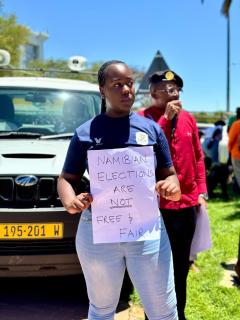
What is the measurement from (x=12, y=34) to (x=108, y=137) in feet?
85.2

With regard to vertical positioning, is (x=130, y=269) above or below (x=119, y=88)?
below

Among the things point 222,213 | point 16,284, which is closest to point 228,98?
point 222,213

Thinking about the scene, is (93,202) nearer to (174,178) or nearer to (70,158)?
(70,158)

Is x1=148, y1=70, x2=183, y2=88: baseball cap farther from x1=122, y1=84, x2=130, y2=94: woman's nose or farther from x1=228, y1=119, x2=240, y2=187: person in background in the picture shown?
x1=228, y1=119, x2=240, y2=187: person in background

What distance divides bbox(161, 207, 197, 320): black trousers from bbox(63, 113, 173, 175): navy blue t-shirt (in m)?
0.86

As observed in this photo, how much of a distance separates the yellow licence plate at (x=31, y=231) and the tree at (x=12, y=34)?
23318 mm

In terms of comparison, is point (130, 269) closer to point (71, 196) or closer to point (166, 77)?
point (71, 196)

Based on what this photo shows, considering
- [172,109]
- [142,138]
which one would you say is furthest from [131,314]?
[142,138]

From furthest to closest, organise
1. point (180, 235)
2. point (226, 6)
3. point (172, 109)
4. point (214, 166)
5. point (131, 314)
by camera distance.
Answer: point (226, 6)
point (214, 166)
point (131, 314)
point (180, 235)
point (172, 109)

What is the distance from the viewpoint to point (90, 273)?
256 centimetres

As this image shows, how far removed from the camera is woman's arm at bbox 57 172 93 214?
2.43m

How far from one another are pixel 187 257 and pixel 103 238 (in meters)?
1.20

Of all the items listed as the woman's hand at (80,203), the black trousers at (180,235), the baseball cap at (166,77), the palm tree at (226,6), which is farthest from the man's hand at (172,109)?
the palm tree at (226,6)

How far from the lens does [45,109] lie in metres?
5.27
